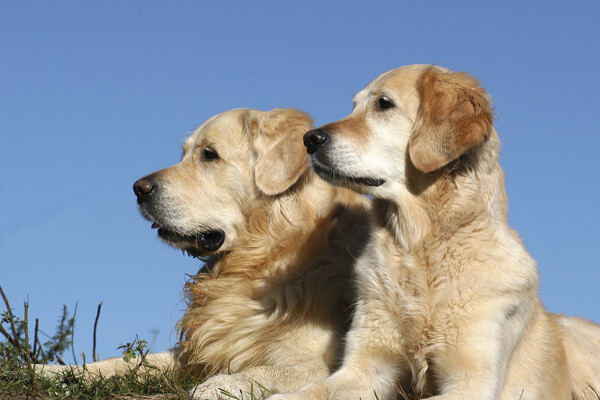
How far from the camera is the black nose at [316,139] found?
14.4 ft

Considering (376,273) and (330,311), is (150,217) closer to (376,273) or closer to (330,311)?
(330,311)

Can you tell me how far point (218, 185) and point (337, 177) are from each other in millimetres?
1341

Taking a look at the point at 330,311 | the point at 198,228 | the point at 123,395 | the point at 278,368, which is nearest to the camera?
the point at 123,395

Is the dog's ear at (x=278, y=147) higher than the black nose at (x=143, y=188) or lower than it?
higher

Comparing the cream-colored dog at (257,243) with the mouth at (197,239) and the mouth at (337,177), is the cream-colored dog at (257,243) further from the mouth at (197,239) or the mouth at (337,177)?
the mouth at (337,177)

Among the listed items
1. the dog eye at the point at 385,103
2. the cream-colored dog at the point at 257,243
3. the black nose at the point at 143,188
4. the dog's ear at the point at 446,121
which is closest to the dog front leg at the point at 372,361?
the cream-colored dog at the point at 257,243

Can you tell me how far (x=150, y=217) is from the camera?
551 centimetres

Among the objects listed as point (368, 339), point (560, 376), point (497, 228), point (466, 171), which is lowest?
point (560, 376)

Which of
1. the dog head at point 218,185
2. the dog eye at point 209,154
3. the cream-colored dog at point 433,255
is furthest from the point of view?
the dog eye at point 209,154

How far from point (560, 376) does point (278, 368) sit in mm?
1749

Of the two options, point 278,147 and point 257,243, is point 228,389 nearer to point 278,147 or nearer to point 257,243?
point 257,243

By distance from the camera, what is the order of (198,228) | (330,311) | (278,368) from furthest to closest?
(198,228)
(330,311)
(278,368)

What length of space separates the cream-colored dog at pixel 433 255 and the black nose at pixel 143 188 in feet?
5.02

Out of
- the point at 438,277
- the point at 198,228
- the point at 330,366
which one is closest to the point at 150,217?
the point at 198,228
